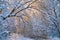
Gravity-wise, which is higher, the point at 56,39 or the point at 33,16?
the point at 33,16

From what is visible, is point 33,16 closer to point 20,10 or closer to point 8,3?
point 20,10

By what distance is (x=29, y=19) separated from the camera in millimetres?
2244

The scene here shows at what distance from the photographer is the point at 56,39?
219 centimetres

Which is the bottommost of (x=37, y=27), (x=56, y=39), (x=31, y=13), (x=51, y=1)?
(x=56, y=39)

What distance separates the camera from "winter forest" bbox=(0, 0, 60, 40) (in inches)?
86.8

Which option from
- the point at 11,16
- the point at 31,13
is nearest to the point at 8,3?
the point at 11,16

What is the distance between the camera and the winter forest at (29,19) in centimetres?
221

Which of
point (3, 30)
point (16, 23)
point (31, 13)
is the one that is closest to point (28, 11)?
point (31, 13)

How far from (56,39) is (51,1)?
532 millimetres

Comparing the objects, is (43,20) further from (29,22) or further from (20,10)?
(20,10)

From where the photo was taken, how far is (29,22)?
7.32 ft

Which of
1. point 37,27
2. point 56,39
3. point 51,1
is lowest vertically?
point 56,39

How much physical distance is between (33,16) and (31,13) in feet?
0.17

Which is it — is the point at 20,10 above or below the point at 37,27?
above
